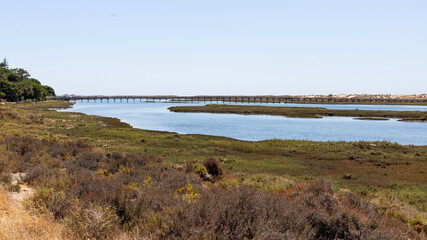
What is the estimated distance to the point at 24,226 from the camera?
5.71 m

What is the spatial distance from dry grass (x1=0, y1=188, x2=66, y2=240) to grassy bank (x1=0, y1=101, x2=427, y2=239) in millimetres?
384

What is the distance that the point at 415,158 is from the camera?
27.7m

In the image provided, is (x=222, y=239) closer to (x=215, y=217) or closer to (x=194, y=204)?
(x=215, y=217)

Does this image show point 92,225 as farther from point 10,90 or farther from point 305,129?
point 10,90

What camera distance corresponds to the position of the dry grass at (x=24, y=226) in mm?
5359

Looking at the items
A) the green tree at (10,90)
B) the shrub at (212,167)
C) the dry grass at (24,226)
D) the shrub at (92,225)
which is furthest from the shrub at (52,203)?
the green tree at (10,90)

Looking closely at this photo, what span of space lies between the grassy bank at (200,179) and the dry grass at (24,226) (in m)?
0.38

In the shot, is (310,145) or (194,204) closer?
(194,204)

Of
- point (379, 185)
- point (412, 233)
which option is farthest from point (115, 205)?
point (379, 185)

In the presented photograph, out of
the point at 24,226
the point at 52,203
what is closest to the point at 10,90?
the point at 52,203

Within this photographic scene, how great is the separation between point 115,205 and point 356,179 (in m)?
17.9

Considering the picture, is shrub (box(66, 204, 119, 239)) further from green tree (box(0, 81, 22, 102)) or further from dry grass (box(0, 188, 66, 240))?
green tree (box(0, 81, 22, 102))

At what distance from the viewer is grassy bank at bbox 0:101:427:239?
664cm

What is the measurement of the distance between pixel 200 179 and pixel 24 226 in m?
9.20
